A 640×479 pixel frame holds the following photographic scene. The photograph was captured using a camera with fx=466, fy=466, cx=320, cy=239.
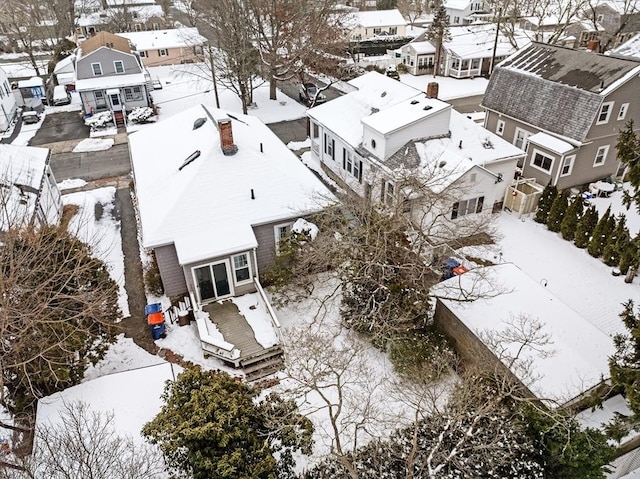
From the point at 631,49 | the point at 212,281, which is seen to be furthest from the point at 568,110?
the point at 212,281

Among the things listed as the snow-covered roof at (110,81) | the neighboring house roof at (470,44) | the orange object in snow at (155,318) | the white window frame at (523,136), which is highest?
the neighboring house roof at (470,44)

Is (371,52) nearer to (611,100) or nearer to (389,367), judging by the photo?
(611,100)

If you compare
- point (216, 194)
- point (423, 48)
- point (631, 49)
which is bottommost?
point (216, 194)

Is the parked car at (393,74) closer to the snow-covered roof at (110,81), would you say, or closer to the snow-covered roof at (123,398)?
the snow-covered roof at (110,81)

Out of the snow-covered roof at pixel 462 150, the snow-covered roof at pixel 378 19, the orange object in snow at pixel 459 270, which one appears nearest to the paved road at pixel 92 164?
the snow-covered roof at pixel 462 150

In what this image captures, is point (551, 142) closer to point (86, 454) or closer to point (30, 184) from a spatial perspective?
point (86, 454)

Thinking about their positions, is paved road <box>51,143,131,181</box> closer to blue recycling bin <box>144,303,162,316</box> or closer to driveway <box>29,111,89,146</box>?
driveway <box>29,111,89,146</box>

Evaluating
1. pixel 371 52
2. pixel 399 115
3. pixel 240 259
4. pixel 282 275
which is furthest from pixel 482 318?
pixel 371 52
